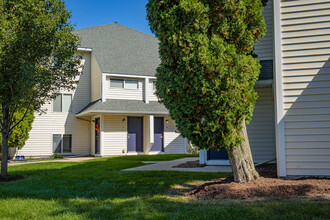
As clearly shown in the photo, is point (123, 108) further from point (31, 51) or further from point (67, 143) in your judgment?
point (31, 51)

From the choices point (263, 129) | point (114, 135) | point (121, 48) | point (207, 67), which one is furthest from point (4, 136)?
point (121, 48)

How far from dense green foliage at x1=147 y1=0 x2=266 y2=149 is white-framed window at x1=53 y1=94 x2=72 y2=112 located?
15.1 meters

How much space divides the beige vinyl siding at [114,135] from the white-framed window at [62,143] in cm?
276

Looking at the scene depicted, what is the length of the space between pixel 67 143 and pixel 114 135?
324 centimetres

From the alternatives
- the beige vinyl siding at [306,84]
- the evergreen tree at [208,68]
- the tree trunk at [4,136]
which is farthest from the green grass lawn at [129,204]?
the beige vinyl siding at [306,84]

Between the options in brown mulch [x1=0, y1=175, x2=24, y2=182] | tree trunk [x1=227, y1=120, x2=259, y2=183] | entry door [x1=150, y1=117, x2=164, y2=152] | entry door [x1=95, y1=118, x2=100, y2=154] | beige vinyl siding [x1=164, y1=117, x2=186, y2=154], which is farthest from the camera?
beige vinyl siding [x1=164, y1=117, x2=186, y2=154]

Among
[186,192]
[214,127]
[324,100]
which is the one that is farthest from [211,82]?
[324,100]

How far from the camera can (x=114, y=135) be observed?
18484 mm

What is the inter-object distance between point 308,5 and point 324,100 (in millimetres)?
2001

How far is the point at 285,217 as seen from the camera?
3.71 metres

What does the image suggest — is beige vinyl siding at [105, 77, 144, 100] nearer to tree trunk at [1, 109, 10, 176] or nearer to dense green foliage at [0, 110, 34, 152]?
dense green foliage at [0, 110, 34, 152]

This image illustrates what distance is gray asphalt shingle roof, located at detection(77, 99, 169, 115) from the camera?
56.8ft

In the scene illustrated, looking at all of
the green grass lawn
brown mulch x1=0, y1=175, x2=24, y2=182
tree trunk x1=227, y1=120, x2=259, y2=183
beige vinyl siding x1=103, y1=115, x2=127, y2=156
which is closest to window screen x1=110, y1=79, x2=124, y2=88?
beige vinyl siding x1=103, y1=115, x2=127, y2=156

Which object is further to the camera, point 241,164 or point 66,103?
point 66,103
